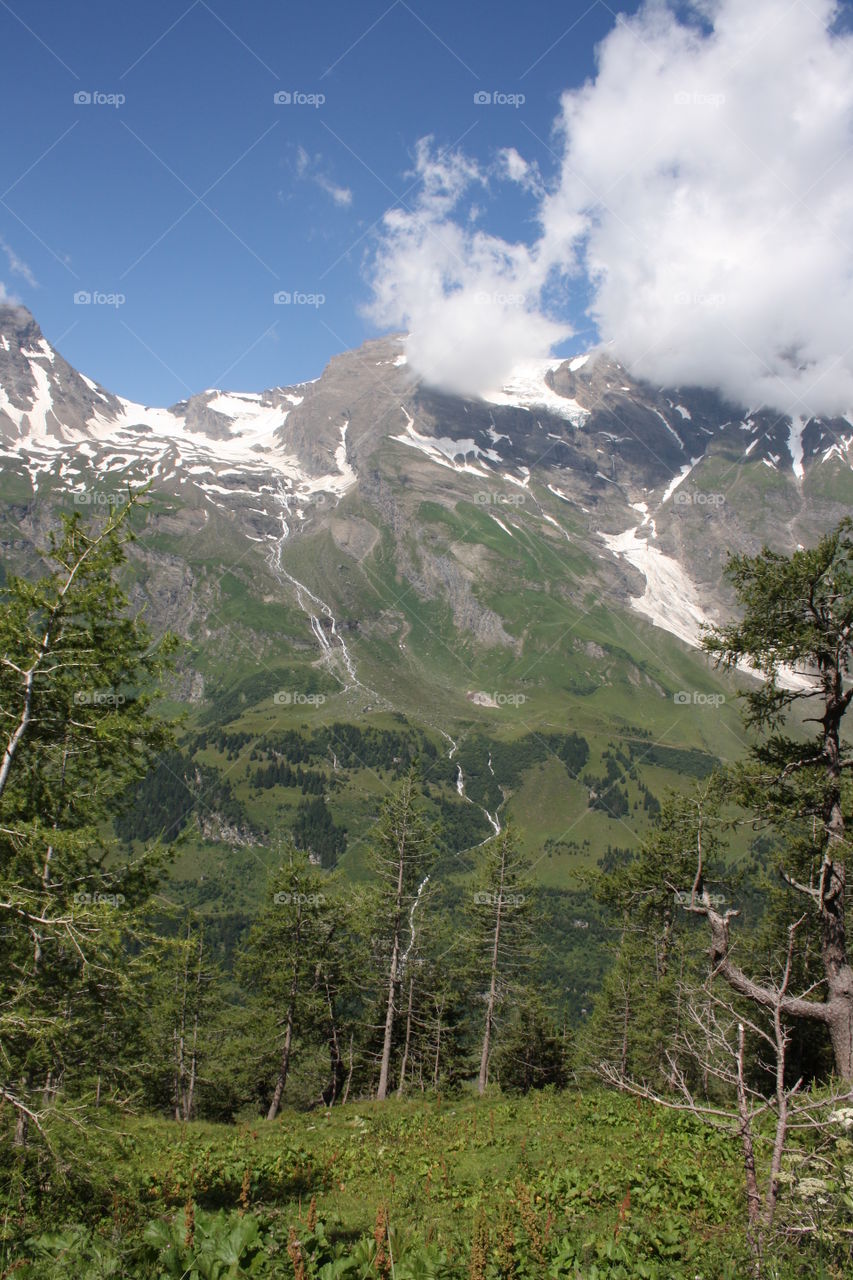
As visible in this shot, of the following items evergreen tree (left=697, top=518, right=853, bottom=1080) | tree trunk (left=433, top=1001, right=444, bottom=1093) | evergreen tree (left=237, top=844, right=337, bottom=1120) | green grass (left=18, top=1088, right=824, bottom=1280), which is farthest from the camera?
tree trunk (left=433, top=1001, right=444, bottom=1093)

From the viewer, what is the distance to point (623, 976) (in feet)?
138

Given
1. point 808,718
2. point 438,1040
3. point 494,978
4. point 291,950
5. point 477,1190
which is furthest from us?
point 438,1040

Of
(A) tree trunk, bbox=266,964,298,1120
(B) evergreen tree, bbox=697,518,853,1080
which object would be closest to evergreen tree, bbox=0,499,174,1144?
(B) evergreen tree, bbox=697,518,853,1080

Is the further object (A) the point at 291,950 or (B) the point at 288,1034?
(B) the point at 288,1034

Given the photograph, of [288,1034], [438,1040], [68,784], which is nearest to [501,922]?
[438,1040]

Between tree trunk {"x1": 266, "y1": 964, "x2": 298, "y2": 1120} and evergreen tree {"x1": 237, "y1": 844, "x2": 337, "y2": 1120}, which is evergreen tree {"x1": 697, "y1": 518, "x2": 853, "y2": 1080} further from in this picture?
tree trunk {"x1": 266, "y1": 964, "x2": 298, "y2": 1120}

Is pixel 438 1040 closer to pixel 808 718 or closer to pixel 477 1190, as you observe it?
pixel 477 1190

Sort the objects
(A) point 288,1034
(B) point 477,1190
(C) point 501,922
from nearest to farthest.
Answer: (B) point 477,1190, (A) point 288,1034, (C) point 501,922

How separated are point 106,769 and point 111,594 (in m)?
4.43

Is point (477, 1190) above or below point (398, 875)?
below

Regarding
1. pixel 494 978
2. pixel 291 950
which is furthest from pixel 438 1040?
pixel 291 950

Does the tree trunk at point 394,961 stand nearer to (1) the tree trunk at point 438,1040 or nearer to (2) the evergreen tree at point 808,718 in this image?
(1) the tree trunk at point 438,1040

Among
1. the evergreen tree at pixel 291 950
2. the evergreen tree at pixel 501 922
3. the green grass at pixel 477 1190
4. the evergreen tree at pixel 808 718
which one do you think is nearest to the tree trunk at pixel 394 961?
the evergreen tree at pixel 291 950

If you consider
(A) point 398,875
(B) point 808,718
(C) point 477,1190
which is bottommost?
(C) point 477,1190
